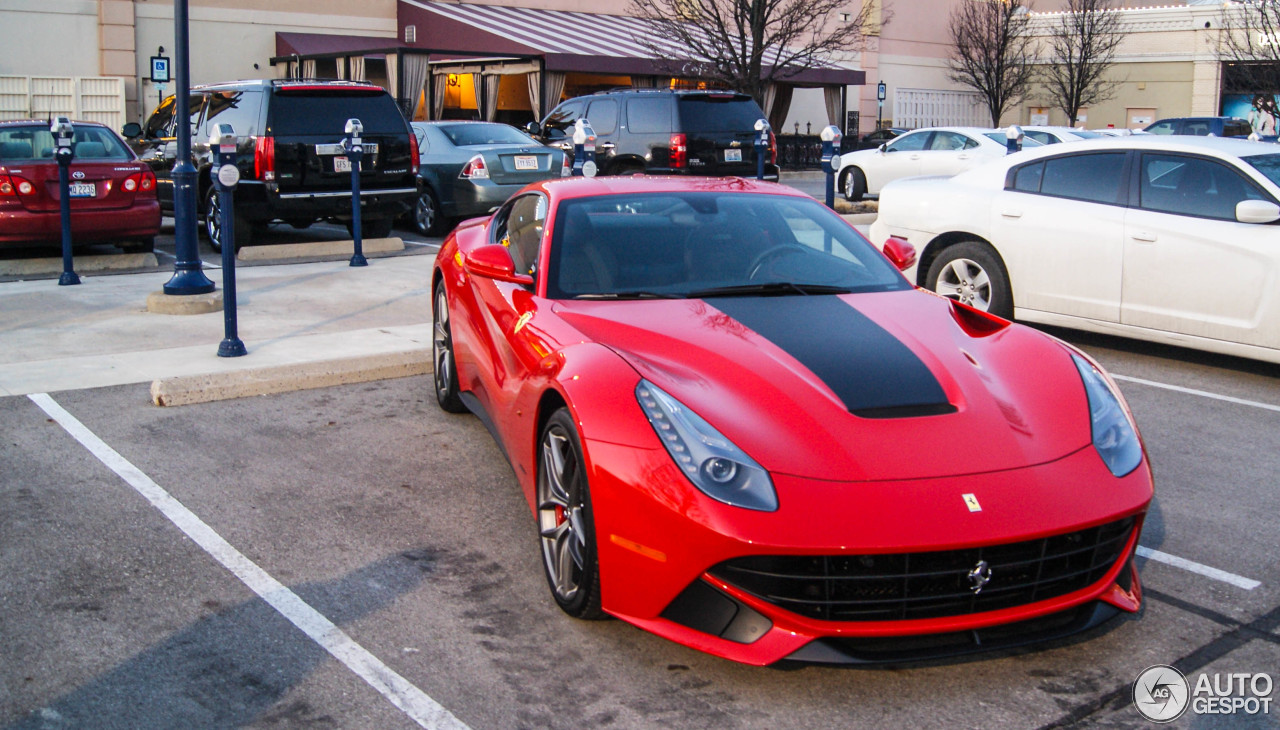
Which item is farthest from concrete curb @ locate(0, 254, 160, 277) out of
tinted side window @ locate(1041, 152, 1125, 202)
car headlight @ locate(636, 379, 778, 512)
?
car headlight @ locate(636, 379, 778, 512)

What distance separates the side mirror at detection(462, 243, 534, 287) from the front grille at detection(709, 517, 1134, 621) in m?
1.90

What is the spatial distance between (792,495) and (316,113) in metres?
10.2

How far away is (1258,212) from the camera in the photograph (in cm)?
711

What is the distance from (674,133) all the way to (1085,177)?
26.6ft

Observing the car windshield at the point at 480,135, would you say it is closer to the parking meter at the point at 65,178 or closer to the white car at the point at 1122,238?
the parking meter at the point at 65,178

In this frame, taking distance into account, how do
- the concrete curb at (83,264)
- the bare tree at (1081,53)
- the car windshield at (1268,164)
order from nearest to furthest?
1. the car windshield at (1268,164)
2. the concrete curb at (83,264)
3. the bare tree at (1081,53)

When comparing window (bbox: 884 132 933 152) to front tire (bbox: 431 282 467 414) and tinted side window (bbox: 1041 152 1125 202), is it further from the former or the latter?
front tire (bbox: 431 282 467 414)

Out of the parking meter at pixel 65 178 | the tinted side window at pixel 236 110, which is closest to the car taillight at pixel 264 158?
the tinted side window at pixel 236 110

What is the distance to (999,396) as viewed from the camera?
3.89 metres

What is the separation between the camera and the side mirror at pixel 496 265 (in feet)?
15.8

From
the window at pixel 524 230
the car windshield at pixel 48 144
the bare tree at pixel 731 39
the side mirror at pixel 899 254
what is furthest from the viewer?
the bare tree at pixel 731 39

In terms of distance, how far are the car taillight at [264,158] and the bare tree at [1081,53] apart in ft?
116

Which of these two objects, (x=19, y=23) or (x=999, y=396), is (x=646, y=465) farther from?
(x=19, y=23)

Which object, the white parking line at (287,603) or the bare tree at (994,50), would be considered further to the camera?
the bare tree at (994,50)
